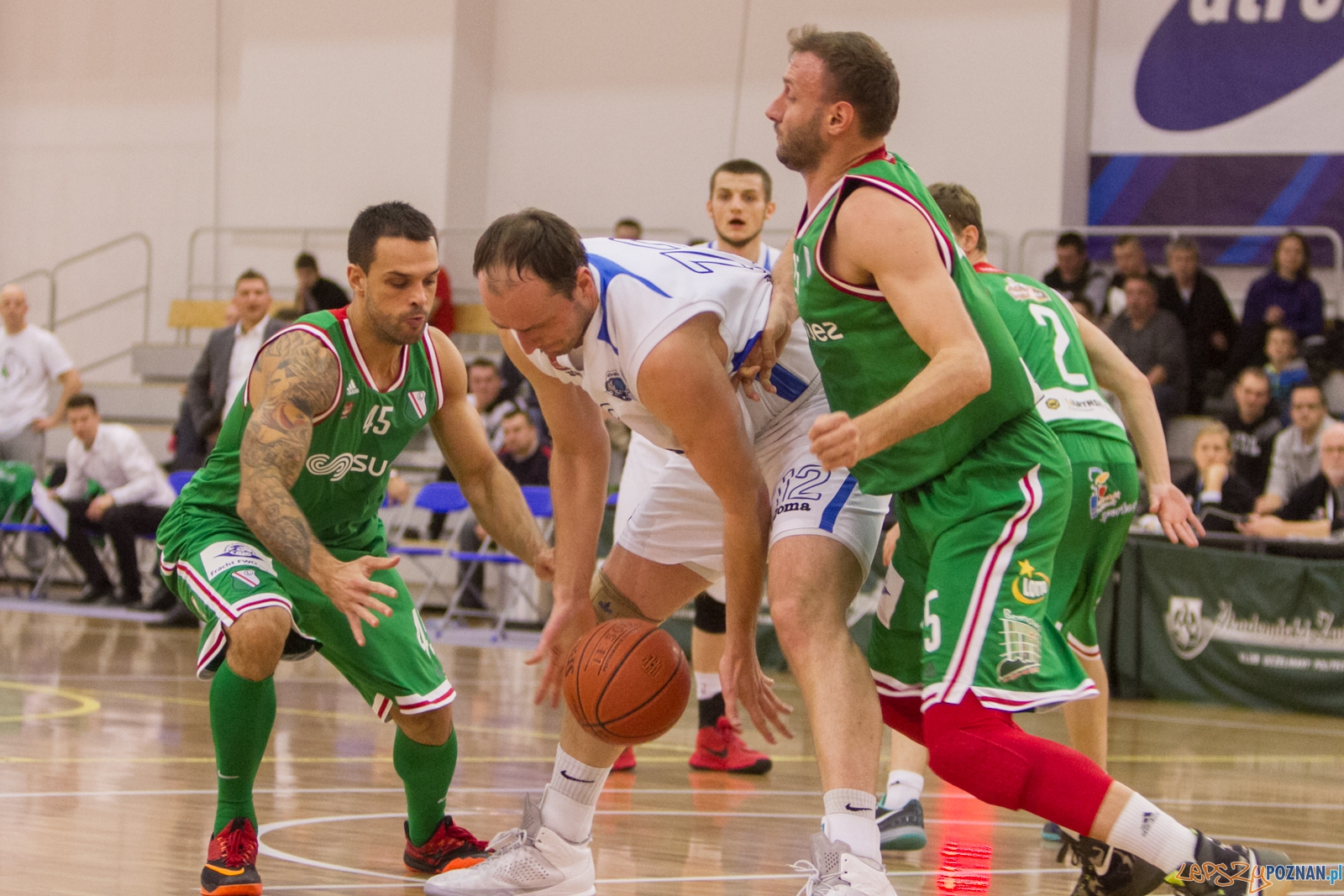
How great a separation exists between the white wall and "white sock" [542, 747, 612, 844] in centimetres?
1069

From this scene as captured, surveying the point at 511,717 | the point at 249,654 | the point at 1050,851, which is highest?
the point at 249,654

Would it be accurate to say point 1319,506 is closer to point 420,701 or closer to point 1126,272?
point 1126,272

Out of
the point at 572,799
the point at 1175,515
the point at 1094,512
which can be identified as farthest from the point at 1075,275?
the point at 572,799

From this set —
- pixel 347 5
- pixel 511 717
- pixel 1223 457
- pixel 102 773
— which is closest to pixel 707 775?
pixel 511 717

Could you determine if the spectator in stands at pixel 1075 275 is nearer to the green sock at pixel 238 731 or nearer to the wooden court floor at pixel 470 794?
the wooden court floor at pixel 470 794

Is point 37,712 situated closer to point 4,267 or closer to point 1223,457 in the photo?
point 1223,457

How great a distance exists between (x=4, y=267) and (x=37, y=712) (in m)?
12.4

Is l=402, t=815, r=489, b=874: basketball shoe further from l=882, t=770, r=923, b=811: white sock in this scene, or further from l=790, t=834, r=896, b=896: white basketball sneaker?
l=882, t=770, r=923, b=811: white sock

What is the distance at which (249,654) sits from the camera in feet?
12.9

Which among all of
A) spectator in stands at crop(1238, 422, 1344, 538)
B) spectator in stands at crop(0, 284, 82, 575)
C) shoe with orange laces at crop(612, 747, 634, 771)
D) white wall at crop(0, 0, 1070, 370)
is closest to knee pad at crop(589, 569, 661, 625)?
shoe with orange laces at crop(612, 747, 634, 771)

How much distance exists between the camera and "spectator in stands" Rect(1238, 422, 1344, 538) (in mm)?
9109

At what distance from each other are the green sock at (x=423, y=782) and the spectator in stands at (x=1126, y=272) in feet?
27.9

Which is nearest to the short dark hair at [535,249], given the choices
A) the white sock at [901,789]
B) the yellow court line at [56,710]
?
the white sock at [901,789]

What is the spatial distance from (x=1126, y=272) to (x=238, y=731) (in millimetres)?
9301
